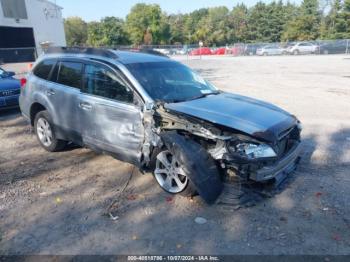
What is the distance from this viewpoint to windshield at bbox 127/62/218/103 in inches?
180

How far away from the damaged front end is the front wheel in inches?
10.2

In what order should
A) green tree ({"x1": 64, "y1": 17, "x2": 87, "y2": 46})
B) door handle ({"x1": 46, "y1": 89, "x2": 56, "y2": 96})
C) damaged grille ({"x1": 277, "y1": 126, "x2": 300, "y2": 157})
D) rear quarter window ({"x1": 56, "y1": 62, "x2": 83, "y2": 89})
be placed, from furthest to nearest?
green tree ({"x1": 64, "y1": 17, "x2": 87, "y2": 46}), door handle ({"x1": 46, "y1": 89, "x2": 56, "y2": 96}), rear quarter window ({"x1": 56, "y1": 62, "x2": 83, "y2": 89}), damaged grille ({"x1": 277, "y1": 126, "x2": 300, "y2": 157})

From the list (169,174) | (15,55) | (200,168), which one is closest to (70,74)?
(169,174)

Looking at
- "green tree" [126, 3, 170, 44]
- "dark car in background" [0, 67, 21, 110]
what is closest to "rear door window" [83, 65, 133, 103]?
"dark car in background" [0, 67, 21, 110]

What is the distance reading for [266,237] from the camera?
344 cm

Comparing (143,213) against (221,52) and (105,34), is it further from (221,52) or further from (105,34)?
(105,34)

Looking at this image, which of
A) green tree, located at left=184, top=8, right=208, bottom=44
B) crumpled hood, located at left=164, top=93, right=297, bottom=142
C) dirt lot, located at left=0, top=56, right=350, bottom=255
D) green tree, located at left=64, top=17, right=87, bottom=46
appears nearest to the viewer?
dirt lot, located at left=0, top=56, right=350, bottom=255

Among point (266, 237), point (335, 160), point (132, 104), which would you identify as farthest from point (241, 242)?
point (335, 160)

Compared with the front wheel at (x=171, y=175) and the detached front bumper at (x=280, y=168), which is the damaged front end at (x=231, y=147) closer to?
the detached front bumper at (x=280, y=168)

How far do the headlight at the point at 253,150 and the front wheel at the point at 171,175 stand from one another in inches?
28.8

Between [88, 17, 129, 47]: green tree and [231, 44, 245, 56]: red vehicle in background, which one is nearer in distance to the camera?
[231, 44, 245, 56]: red vehicle in background

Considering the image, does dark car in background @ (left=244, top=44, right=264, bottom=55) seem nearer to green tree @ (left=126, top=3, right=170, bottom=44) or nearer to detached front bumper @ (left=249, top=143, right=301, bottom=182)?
green tree @ (left=126, top=3, right=170, bottom=44)

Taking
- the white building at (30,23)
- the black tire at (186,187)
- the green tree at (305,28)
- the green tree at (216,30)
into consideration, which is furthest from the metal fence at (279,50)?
the green tree at (216,30)

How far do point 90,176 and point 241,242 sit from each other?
8.45ft
